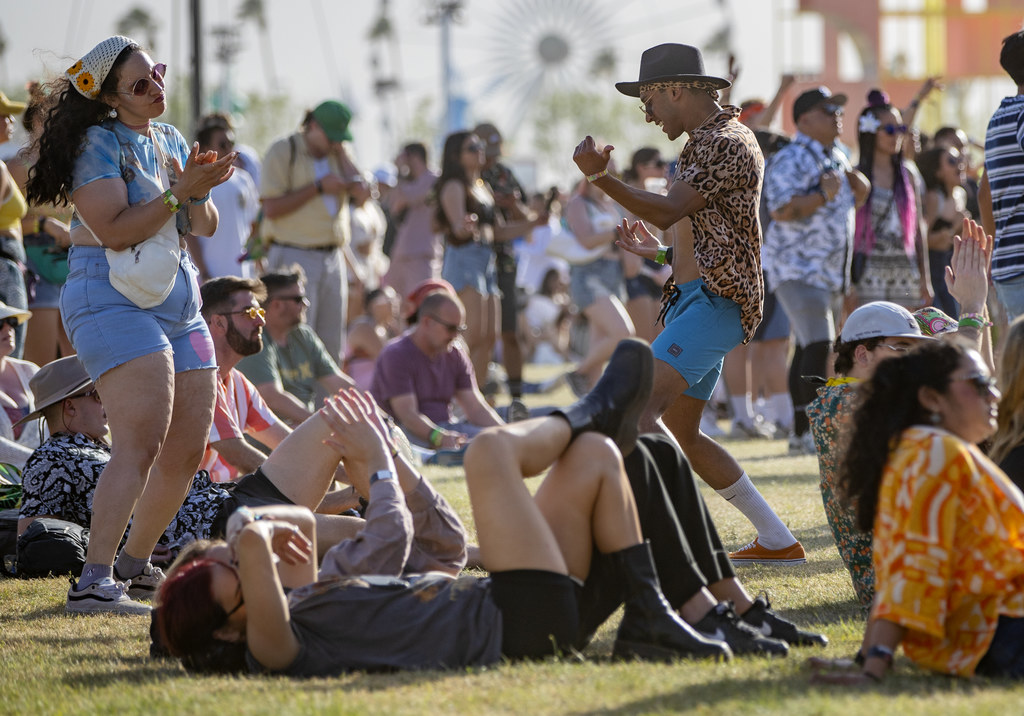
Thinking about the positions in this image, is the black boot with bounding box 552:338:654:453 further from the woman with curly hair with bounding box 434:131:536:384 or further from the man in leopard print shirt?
the woman with curly hair with bounding box 434:131:536:384

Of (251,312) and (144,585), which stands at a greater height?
(251,312)

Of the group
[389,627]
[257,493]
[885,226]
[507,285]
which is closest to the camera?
[389,627]

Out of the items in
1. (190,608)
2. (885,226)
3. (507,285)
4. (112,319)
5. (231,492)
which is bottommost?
(190,608)

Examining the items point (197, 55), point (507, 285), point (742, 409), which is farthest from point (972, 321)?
point (197, 55)

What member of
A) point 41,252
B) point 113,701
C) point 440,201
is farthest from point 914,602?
point 440,201

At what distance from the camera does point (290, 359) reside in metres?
8.64

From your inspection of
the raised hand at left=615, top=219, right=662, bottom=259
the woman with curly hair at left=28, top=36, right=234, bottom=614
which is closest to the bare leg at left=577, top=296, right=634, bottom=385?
the raised hand at left=615, top=219, right=662, bottom=259

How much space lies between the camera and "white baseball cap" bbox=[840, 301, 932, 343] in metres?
4.71

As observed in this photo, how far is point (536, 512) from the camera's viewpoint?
148 inches

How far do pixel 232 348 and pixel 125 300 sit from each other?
1442mm

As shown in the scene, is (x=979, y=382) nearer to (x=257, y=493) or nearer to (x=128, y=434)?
(x=257, y=493)

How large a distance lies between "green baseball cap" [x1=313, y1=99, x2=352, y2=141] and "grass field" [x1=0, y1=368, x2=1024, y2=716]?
4.94 metres

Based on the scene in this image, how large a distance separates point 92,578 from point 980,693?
3.18m

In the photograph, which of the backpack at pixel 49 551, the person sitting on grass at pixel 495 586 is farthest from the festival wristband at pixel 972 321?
the backpack at pixel 49 551
